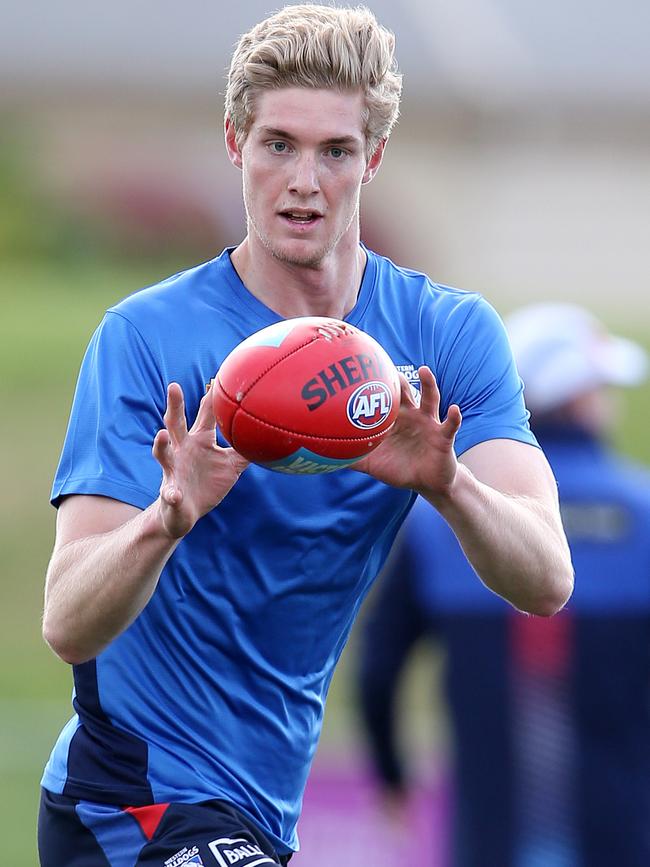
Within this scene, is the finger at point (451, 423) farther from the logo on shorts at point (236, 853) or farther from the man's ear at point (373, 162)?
the logo on shorts at point (236, 853)

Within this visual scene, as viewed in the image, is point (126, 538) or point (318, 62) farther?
point (318, 62)

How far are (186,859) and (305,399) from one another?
1.17m

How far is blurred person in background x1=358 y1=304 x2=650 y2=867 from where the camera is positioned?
19.9ft

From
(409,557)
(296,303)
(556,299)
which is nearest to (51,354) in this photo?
(556,299)

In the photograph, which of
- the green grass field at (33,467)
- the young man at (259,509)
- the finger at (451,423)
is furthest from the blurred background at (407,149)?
the finger at (451,423)

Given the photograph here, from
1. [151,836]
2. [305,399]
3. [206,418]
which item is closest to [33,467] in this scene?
[151,836]

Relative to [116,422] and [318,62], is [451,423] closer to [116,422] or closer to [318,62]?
[116,422]

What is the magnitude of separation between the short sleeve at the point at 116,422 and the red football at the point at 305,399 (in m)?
0.37

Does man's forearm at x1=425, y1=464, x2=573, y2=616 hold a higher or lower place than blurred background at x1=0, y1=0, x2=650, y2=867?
lower

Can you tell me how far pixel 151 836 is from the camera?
13.7 feet

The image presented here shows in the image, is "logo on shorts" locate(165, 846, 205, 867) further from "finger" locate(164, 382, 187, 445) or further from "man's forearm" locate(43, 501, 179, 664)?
"finger" locate(164, 382, 187, 445)

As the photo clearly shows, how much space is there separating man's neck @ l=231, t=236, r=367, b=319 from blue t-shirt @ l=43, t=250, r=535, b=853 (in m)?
0.04

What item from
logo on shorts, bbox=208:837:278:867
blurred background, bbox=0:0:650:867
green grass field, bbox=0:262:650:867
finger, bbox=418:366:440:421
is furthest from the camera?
blurred background, bbox=0:0:650:867

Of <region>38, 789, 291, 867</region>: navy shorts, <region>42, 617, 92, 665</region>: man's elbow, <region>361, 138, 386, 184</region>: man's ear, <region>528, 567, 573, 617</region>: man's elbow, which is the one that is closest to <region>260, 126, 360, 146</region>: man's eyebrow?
<region>361, 138, 386, 184</region>: man's ear
